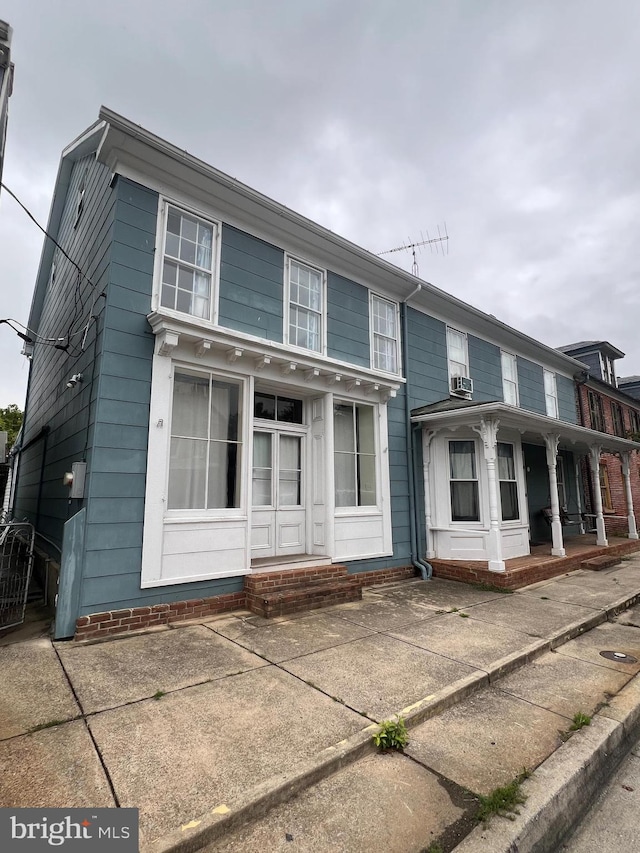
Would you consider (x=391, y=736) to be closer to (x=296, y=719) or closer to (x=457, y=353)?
(x=296, y=719)

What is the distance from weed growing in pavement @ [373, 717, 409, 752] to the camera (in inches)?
101

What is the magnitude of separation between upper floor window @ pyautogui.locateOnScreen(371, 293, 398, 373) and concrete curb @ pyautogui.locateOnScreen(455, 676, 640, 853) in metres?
5.99

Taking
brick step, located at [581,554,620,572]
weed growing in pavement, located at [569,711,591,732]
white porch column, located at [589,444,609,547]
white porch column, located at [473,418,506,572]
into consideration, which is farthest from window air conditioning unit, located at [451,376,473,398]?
weed growing in pavement, located at [569,711,591,732]

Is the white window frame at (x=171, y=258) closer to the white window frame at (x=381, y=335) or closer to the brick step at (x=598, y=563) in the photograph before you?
the white window frame at (x=381, y=335)

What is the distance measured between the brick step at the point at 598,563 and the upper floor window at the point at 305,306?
7.26 m

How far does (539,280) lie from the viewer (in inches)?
1233

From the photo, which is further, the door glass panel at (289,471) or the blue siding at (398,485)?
the blue siding at (398,485)

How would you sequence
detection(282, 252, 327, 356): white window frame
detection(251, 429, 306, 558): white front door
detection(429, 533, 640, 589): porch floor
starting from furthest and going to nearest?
detection(429, 533, 640, 589): porch floor → detection(282, 252, 327, 356): white window frame → detection(251, 429, 306, 558): white front door

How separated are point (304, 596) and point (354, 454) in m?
2.69

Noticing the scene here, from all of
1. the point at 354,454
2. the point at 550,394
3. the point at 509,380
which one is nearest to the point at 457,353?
the point at 509,380

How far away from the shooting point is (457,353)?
31.9 ft

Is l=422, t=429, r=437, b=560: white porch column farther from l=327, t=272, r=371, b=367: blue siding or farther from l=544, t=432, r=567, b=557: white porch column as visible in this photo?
l=544, t=432, r=567, b=557: white porch column

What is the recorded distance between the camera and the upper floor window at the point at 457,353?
375 inches

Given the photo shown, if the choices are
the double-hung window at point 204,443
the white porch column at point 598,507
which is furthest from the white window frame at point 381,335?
the white porch column at point 598,507
